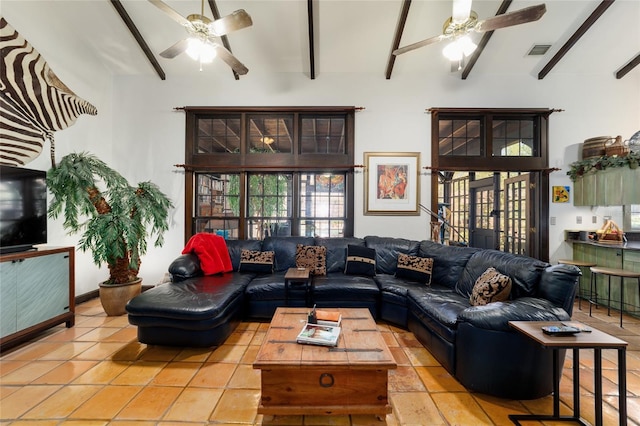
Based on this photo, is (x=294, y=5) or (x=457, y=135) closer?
(x=294, y=5)

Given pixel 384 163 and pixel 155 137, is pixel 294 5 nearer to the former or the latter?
pixel 384 163

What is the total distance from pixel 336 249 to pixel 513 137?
356cm

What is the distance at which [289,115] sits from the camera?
14.3 feet

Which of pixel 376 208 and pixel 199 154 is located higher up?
pixel 199 154

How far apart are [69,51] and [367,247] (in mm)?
4890

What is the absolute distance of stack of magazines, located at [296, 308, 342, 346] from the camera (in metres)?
1.73

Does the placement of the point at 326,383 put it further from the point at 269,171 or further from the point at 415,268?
the point at 269,171

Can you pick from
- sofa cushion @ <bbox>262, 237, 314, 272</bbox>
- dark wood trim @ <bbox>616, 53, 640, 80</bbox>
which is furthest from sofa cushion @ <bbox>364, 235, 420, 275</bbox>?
dark wood trim @ <bbox>616, 53, 640, 80</bbox>

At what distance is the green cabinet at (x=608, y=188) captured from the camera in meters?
3.50

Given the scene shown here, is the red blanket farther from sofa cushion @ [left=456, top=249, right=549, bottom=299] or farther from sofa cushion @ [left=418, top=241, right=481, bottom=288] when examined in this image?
sofa cushion @ [left=456, top=249, right=549, bottom=299]

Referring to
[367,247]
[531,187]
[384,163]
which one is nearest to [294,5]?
[384,163]

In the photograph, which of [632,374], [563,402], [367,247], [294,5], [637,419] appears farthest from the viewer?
[367,247]

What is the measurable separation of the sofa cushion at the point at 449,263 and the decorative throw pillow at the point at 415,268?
0.10m

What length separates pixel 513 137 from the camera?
4.34 meters
